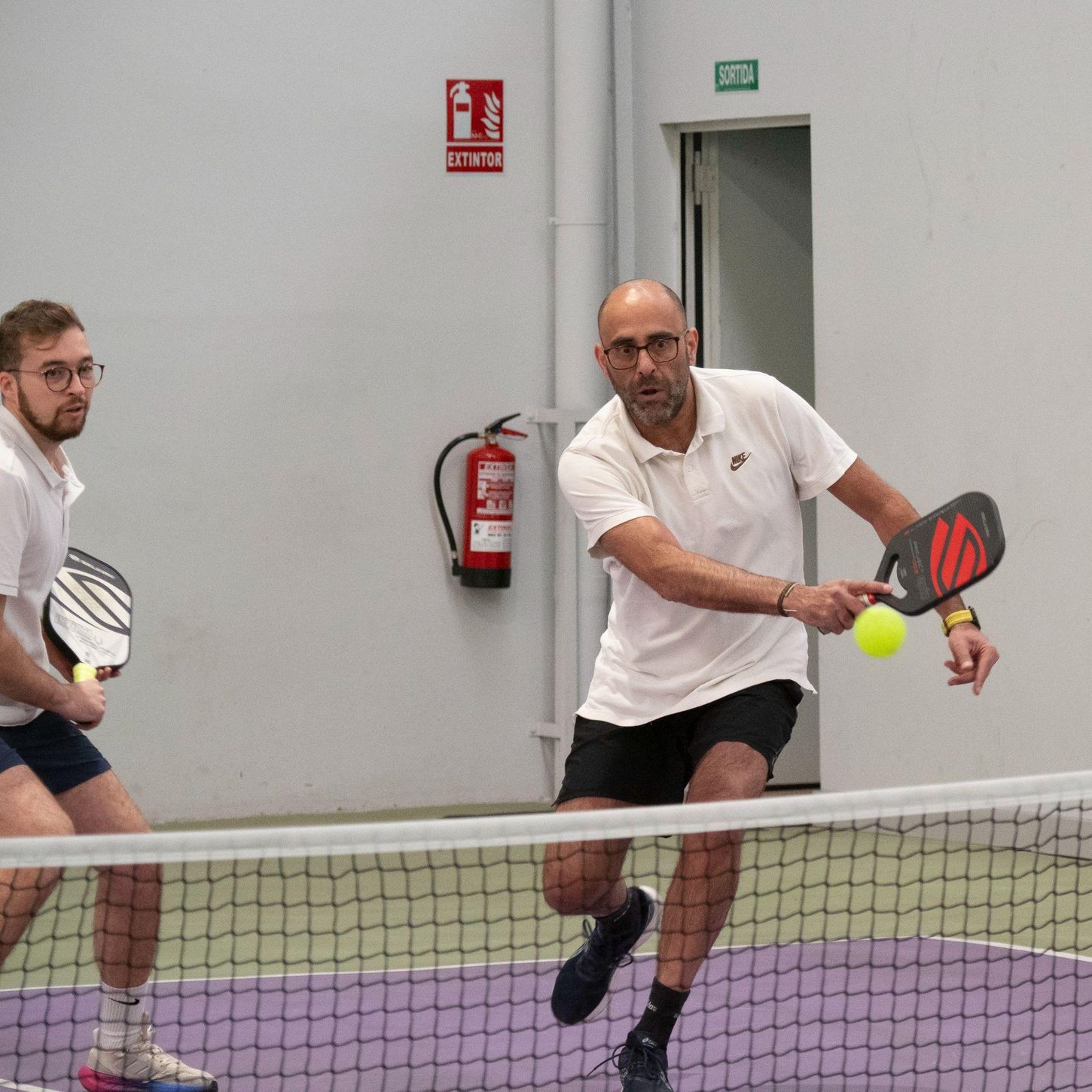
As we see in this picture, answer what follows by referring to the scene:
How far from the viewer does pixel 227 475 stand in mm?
6844

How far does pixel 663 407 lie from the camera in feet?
12.0

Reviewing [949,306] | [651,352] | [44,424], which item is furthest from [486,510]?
[44,424]

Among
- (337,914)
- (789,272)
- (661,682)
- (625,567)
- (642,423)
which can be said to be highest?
(789,272)

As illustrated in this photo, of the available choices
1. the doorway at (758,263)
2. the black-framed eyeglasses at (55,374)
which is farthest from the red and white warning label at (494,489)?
the black-framed eyeglasses at (55,374)

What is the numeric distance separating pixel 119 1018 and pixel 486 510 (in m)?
3.64

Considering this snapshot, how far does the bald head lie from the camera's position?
362cm

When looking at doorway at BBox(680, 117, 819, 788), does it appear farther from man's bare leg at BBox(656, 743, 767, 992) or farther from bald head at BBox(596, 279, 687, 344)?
Answer: man's bare leg at BBox(656, 743, 767, 992)

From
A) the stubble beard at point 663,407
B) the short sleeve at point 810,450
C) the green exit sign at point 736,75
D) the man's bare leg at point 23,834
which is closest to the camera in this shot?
the man's bare leg at point 23,834

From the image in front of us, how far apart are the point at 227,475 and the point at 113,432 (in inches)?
19.9

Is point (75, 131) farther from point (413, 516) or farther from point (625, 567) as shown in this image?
point (625, 567)

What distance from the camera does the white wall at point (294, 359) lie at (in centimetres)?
669

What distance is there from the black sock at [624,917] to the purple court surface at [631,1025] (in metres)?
0.20

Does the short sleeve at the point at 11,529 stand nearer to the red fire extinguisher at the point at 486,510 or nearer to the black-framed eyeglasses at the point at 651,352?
the black-framed eyeglasses at the point at 651,352

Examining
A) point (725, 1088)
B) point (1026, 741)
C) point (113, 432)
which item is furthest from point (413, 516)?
point (725, 1088)
